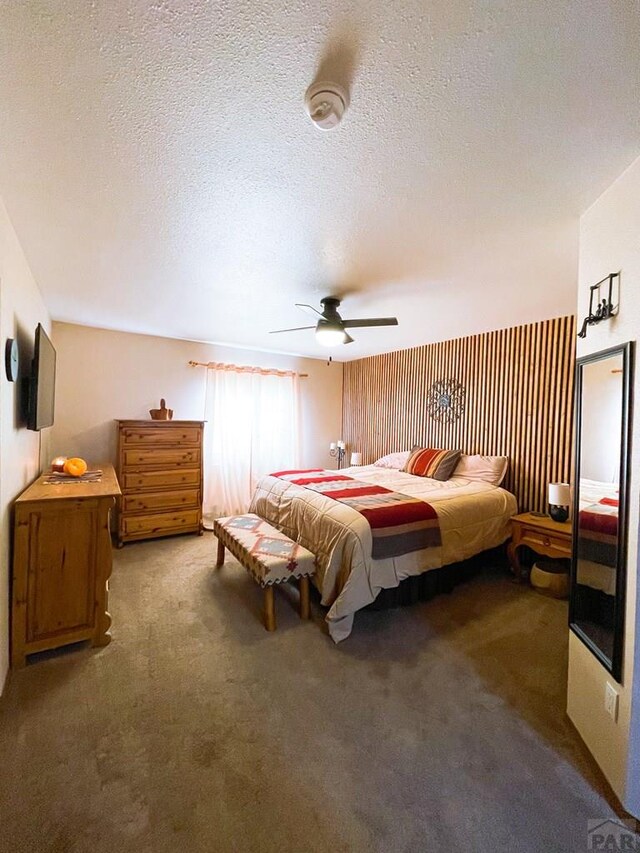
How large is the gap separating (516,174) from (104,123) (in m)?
1.58

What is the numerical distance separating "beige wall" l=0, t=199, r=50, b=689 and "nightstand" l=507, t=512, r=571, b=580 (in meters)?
3.68

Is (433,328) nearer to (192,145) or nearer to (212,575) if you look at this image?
(192,145)

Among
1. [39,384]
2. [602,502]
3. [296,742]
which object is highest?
[39,384]

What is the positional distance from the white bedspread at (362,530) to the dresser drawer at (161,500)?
0.87m

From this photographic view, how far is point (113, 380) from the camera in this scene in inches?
165

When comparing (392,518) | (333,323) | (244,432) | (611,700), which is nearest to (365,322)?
(333,323)

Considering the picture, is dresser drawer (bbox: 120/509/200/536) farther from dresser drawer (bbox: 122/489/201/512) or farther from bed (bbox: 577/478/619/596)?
bed (bbox: 577/478/619/596)

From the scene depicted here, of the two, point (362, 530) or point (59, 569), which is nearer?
point (59, 569)

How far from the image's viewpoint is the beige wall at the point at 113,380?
395 centimetres

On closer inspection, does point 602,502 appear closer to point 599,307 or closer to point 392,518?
point 599,307

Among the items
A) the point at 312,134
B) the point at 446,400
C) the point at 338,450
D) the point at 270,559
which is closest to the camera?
the point at 312,134

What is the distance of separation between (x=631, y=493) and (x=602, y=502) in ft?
0.80

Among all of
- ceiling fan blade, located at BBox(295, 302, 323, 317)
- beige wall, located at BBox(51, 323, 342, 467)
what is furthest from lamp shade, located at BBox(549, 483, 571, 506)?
beige wall, located at BBox(51, 323, 342, 467)

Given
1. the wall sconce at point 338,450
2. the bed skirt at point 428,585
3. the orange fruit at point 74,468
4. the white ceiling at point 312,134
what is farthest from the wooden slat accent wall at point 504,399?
the orange fruit at point 74,468
